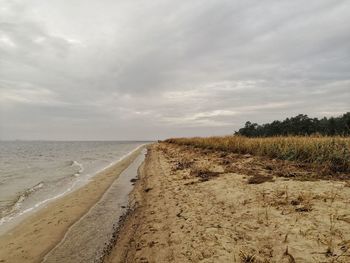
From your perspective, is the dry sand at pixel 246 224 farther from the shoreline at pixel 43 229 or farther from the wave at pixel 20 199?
the wave at pixel 20 199

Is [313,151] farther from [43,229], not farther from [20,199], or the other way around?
[20,199]

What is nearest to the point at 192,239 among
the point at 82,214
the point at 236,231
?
the point at 236,231

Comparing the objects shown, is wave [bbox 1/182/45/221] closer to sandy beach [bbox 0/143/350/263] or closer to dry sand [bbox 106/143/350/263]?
sandy beach [bbox 0/143/350/263]

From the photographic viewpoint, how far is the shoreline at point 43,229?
5738 mm

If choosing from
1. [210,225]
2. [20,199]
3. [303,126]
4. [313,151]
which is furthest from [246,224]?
[303,126]

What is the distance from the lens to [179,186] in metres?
9.30

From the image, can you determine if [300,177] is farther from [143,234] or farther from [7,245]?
[7,245]

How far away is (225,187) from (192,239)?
10.6 feet

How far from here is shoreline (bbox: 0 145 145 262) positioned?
574 cm

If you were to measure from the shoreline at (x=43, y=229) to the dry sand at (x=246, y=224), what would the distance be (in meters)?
1.68

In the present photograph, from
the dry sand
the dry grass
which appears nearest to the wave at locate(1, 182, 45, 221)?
the dry sand

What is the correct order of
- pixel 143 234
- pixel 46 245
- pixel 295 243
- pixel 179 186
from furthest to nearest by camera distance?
pixel 179 186 < pixel 46 245 < pixel 143 234 < pixel 295 243

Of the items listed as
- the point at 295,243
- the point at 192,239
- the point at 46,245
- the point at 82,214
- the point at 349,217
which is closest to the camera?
the point at 295,243

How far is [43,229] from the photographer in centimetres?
717
